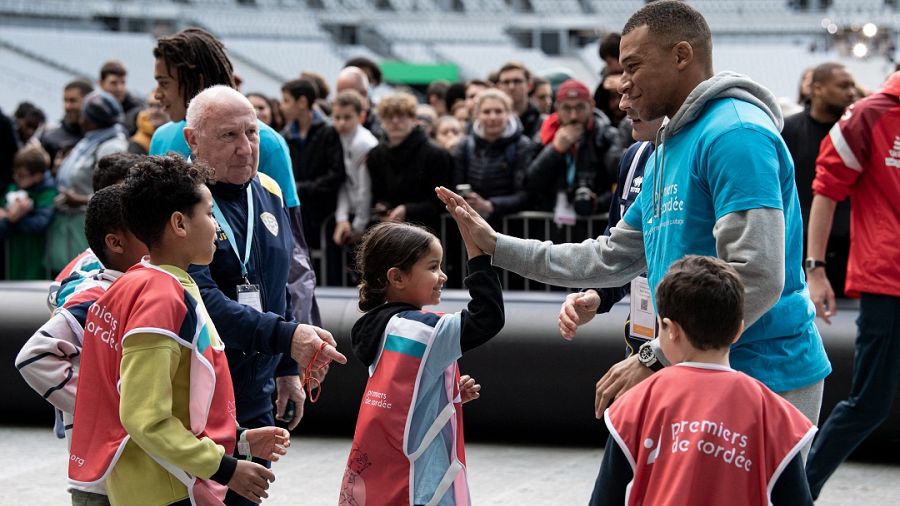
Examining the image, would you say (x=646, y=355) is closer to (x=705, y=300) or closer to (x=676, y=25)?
(x=705, y=300)

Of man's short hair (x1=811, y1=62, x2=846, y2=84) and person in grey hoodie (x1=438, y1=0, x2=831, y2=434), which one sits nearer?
person in grey hoodie (x1=438, y1=0, x2=831, y2=434)

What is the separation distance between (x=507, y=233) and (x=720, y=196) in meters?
4.91

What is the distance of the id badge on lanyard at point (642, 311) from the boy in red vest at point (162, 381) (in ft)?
3.67

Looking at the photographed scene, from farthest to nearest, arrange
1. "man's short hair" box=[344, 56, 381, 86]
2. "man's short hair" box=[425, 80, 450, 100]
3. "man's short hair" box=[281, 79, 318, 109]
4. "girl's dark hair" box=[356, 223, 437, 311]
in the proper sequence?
"man's short hair" box=[425, 80, 450, 100], "man's short hair" box=[344, 56, 381, 86], "man's short hair" box=[281, 79, 318, 109], "girl's dark hair" box=[356, 223, 437, 311]

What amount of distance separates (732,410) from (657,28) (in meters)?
1.03

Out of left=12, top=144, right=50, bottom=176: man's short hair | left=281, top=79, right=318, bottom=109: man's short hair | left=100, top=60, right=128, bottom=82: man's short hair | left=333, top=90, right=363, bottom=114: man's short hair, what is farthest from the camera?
left=100, top=60, right=128, bottom=82: man's short hair

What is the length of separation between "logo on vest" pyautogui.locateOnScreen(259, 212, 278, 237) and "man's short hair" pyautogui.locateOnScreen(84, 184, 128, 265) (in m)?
0.45

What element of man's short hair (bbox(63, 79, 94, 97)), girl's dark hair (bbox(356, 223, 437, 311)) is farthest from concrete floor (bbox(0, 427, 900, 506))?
man's short hair (bbox(63, 79, 94, 97))

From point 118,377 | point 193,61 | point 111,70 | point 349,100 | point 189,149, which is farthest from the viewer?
point 111,70

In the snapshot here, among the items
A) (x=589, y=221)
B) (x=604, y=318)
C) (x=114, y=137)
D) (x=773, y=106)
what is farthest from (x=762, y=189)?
(x=114, y=137)

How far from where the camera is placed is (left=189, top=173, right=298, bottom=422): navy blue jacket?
10.9ft

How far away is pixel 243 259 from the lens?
356 cm

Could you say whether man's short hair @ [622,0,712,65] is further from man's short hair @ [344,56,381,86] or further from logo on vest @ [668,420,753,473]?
man's short hair @ [344,56,381,86]

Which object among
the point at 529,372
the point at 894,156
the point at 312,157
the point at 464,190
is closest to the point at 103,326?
the point at 894,156
